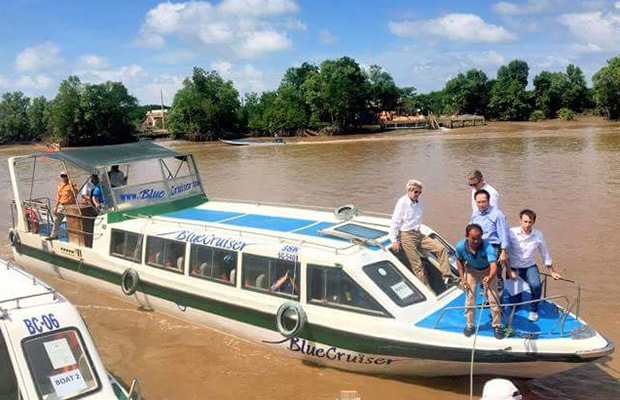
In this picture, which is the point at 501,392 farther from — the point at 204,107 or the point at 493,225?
the point at 204,107

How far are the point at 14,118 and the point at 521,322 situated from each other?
100 meters

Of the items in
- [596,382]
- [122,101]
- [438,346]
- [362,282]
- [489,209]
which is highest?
[122,101]

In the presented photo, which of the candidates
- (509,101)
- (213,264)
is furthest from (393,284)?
(509,101)

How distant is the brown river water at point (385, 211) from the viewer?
7.92 metres

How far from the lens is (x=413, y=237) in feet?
26.9

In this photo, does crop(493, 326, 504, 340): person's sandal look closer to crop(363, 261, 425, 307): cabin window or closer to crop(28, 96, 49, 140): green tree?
crop(363, 261, 425, 307): cabin window

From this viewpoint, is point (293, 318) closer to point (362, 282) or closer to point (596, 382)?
point (362, 282)

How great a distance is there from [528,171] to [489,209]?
903 inches

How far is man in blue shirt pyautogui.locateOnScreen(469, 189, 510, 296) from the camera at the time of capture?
709 centimetres

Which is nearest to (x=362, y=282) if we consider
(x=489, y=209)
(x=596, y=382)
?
(x=489, y=209)

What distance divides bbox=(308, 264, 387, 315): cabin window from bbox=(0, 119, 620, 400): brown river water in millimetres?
1168

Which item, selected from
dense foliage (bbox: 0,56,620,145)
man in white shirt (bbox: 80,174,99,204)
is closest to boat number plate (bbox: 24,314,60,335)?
man in white shirt (bbox: 80,174,99,204)

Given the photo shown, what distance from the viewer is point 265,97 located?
307 feet

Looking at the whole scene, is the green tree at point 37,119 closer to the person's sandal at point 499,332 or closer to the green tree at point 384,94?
the green tree at point 384,94
